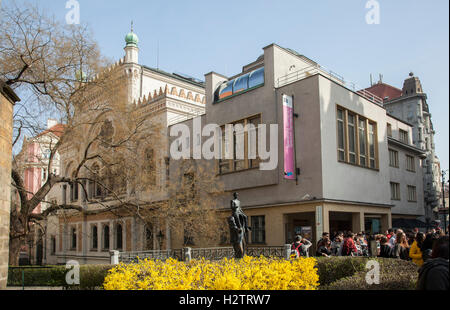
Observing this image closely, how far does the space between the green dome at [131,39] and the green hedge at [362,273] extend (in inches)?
1229

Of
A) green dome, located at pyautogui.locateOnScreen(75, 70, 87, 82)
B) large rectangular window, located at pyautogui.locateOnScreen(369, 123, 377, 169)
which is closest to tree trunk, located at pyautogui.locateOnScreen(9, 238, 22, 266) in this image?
green dome, located at pyautogui.locateOnScreen(75, 70, 87, 82)

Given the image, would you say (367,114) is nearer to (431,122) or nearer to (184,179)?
(184,179)

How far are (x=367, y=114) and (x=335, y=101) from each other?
424cm

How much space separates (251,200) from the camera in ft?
86.0

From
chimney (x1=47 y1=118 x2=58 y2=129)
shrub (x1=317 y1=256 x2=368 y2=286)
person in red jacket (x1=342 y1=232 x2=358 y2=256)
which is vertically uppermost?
chimney (x1=47 y1=118 x2=58 y2=129)

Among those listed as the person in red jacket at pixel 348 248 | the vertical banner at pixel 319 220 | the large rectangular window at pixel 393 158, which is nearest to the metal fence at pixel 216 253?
the vertical banner at pixel 319 220

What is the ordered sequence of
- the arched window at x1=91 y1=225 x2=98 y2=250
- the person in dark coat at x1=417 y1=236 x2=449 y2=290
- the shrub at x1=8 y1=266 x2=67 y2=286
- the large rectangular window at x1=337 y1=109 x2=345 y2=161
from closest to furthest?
1. the person in dark coat at x1=417 y1=236 x2=449 y2=290
2. the shrub at x1=8 y1=266 x2=67 y2=286
3. the large rectangular window at x1=337 y1=109 x2=345 y2=161
4. the arched window at x1=91 y1=225 x2=98 y2=250

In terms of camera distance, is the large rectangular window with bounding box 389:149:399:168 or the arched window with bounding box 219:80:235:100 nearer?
the arched window with bounding box 219:80:235:100

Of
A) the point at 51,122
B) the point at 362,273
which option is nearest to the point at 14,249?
the point at 51,122

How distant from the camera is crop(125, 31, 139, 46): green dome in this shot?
3849cm

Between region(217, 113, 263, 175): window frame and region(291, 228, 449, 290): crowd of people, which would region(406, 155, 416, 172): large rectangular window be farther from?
region(291, 228, 449, 290): crowd of people

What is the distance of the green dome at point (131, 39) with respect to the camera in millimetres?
38491

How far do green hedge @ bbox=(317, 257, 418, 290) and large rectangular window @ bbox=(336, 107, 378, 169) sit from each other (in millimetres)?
12670

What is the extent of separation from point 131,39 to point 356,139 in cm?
2324
